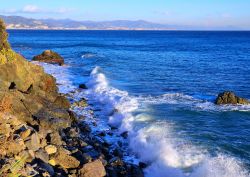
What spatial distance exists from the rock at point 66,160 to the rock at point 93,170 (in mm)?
703

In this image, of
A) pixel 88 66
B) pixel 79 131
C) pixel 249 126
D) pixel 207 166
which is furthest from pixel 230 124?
pixel 88 66

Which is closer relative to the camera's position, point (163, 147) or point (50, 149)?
point (50, 149)

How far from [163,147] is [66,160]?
576 cm

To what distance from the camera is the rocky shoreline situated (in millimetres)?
13062

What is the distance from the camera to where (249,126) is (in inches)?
899

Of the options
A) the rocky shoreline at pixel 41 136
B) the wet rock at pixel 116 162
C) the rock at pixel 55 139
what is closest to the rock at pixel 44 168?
the rocky shoreline at pixel 41 136

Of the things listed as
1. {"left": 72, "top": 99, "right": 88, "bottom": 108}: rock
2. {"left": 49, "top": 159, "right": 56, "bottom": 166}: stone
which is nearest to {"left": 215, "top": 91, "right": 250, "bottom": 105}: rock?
{"left": 72, "top": 99, "right": 88, "bottom": 108}: rock

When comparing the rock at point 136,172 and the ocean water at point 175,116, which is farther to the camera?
the ocean water at point 175,116

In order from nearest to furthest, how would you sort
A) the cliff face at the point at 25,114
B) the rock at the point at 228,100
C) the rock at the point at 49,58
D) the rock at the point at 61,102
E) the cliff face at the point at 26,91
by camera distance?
the cliff face at the point at 25,114
the cliff face at the point at 26,91
the rock at the point at 61,102
the rock at the point at 228,100
the rock at the point at 49,58

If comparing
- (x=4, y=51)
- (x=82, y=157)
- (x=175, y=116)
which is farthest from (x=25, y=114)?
(x=175, y=116)

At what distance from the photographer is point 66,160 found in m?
14.5

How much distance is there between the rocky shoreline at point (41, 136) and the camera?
13.1 m

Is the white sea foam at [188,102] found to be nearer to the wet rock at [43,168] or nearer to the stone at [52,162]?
the stone at [52,162]

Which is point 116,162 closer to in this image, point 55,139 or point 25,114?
point 55,139
